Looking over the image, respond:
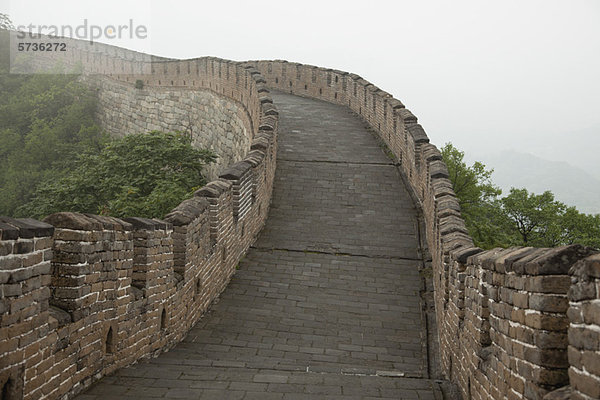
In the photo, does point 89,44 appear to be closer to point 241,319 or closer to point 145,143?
point 145,143

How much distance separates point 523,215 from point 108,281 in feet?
73.5

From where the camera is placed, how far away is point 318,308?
8.45 m

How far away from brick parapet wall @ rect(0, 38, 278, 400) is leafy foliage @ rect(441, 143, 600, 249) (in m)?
14.6

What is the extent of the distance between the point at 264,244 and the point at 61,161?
15644 mm

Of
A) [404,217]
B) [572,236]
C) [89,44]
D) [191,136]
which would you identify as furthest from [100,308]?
[89,44]

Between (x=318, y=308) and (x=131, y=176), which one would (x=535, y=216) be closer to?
(x=131, y=176)

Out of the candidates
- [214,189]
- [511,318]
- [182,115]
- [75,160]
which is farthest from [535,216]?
[511,318]

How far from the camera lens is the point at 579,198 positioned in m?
111

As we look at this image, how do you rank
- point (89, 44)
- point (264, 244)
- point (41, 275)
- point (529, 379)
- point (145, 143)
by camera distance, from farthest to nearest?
point (89, 44)
point (145, 143)
point (264, 244)
point (41, 275)
point (529, 379)

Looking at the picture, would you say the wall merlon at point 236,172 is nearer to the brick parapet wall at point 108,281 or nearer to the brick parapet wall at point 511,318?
the brick parapet wall at point 108,281

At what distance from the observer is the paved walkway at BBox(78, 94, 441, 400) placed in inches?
217

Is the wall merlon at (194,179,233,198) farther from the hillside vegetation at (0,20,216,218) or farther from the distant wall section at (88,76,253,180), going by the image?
the distant wall section at (88,76,253,180)

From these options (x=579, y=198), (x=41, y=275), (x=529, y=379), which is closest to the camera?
(x=529, y=379)

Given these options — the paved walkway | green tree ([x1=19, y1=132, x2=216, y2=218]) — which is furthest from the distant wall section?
the paved walkway
